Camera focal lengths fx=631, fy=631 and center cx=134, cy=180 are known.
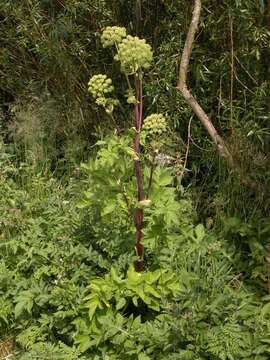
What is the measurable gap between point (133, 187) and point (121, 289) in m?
0.53

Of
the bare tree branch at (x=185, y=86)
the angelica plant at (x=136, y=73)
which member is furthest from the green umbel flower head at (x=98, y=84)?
the bare tree branch at (x=185, y=86)

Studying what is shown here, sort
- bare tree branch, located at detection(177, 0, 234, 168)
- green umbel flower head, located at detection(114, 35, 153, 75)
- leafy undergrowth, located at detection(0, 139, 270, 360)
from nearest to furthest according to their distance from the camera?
green umbel flower head, located at detection(114, 35, 153, 75), leafy undergrowth, located at detection(0, 139, 270, 360), bare tree branch, located at detection(177, 0, 234, 168)

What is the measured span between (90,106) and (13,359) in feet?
7.50

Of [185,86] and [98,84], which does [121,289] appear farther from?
[185,86]

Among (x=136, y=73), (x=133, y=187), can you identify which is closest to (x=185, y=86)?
(x=133, y=187)

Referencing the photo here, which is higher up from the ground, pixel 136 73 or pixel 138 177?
pixel 136 73

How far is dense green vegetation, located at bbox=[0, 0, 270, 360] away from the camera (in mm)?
3004

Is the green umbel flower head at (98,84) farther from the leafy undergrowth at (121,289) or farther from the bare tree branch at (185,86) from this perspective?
the bare tree branch at (185,86)

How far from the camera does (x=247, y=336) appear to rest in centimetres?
290

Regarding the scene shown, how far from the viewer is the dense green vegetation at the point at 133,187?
9.86ft

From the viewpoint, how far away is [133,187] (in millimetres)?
3283

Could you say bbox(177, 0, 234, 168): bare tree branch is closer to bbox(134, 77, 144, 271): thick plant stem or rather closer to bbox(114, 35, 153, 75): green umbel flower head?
bbox(134, 77, 144, 271): thick plant stem

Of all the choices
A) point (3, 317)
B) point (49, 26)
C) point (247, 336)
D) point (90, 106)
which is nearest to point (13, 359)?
point (3, 317)

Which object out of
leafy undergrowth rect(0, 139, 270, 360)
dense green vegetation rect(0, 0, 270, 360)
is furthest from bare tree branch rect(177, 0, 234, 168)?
leafy undergrowth rect(0, 139, 270, 360)
